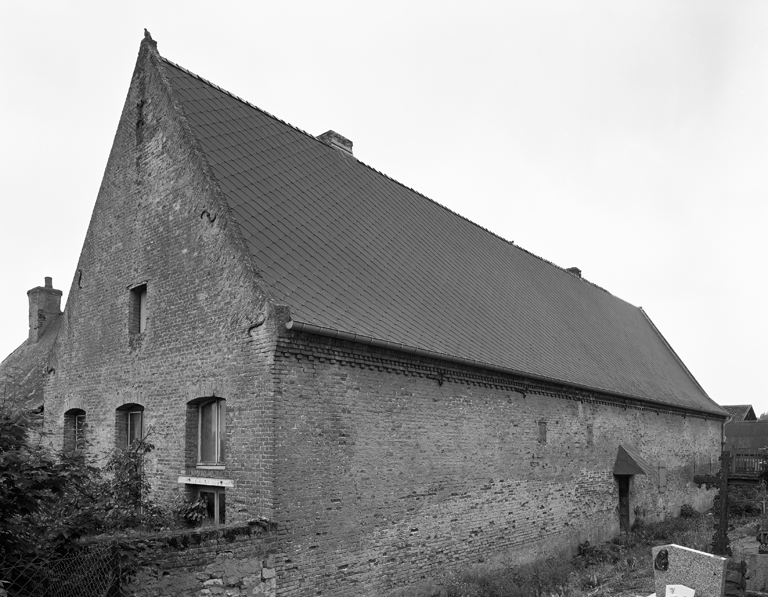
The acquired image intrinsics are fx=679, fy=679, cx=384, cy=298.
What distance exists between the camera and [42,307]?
27.6 metres

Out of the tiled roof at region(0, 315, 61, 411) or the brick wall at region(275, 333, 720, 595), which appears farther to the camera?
the tiled roof at region(0, 315, 61, 411)

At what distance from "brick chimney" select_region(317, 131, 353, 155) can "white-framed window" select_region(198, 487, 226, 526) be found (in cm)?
862

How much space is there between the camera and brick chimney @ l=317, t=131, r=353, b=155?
53.0 feet

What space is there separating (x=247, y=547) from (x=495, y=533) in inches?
259

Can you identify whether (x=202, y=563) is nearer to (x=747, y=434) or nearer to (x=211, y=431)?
(x=211, y=431)

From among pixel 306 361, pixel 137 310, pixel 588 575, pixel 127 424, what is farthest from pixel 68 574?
pixel 588 575

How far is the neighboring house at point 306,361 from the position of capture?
994 centimetres

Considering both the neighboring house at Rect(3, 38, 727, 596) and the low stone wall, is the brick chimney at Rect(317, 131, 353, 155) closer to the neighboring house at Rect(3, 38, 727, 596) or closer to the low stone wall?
the neighboring house at Rect(3, 38, 727, 596)

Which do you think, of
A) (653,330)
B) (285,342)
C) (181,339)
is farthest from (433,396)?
(653,330)

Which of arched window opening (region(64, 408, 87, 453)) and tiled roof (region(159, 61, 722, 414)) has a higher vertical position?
tiled roof (region(159, 61, 722, 414))

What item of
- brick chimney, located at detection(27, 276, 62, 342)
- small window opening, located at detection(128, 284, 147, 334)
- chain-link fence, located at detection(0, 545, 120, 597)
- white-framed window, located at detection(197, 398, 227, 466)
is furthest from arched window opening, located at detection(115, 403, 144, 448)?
brick chimney, located at detection(27, 276, 62, 342)

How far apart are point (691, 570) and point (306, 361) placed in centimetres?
650

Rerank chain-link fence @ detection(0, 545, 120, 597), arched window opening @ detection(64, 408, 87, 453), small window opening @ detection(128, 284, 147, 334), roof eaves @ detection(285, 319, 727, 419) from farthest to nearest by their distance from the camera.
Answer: arched window opening @ detection(64, 408, 87, 453) < small window opening @ detection(128, 284, 147, 334) < roof eaves @ detection(285, 319, 727, 419) < chain-link fence @ detection(0, 545, 120, 597)

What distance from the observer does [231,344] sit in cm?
1032
